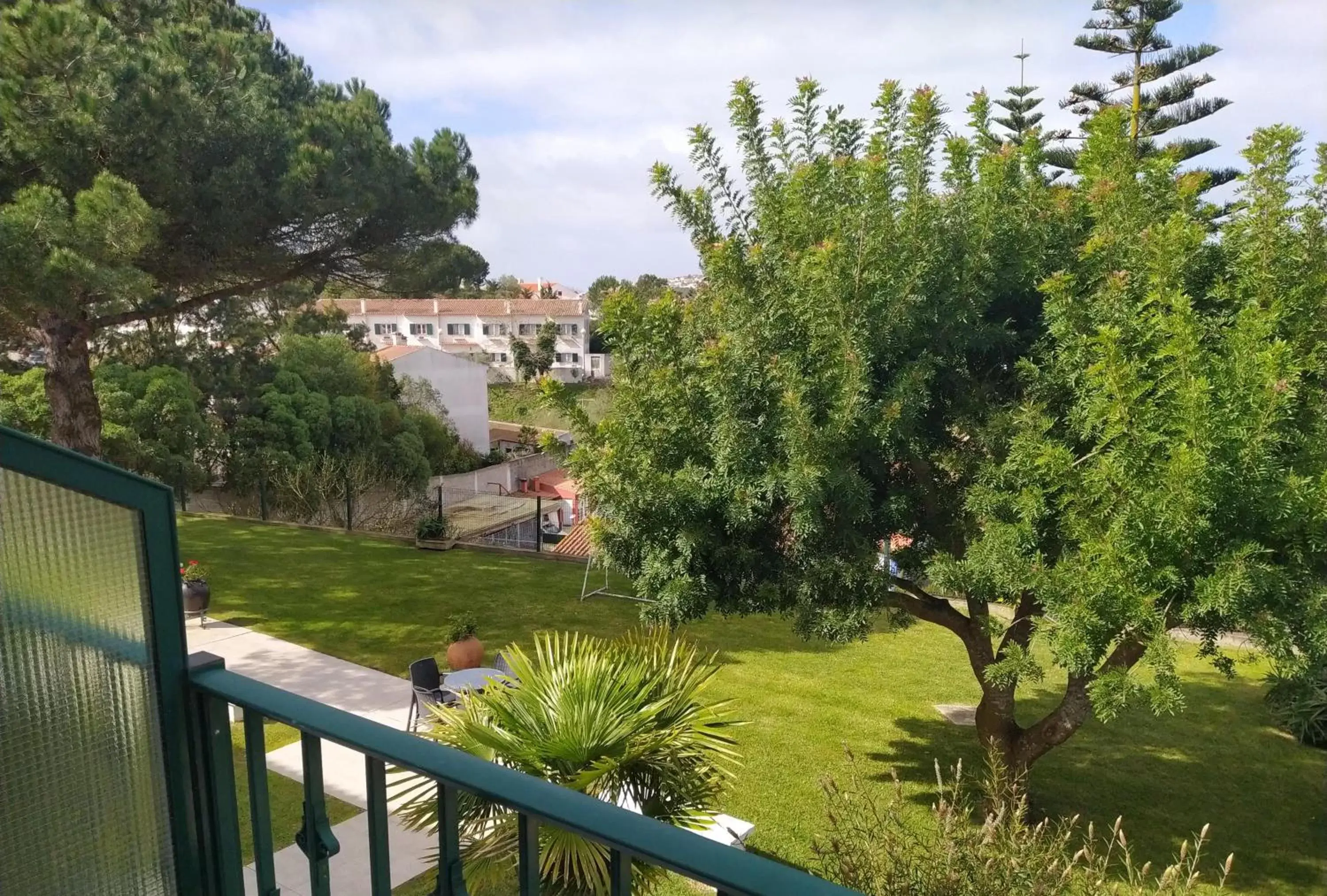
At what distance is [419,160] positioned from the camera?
35.8 ft

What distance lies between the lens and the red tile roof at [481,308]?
166 ft

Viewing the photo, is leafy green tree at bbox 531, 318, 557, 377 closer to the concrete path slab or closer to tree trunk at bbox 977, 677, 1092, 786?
tree trunk at bbox 977, 677, 1092, 786

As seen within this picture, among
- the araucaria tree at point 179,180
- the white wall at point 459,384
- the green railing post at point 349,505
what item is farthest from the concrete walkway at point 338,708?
the white wall at point 459,384

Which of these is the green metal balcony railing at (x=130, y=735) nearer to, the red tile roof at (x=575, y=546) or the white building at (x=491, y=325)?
the red tile roof at (x=575, y=546)

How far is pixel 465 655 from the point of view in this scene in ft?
27.0

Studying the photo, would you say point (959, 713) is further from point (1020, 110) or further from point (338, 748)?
point (1020, 110)

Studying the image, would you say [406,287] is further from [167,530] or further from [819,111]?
[167,530]

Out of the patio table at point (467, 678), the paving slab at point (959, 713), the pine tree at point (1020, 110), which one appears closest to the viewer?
the patio table at point (467, 678)

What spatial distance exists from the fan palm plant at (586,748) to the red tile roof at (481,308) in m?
47.1

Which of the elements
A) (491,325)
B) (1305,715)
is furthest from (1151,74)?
(491,325)

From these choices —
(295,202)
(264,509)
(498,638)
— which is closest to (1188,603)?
(498,638)

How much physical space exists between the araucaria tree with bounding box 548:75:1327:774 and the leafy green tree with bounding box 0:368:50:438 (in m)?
11.4

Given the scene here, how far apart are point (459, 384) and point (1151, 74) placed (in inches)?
920

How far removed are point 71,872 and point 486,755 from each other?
9.10 feet
